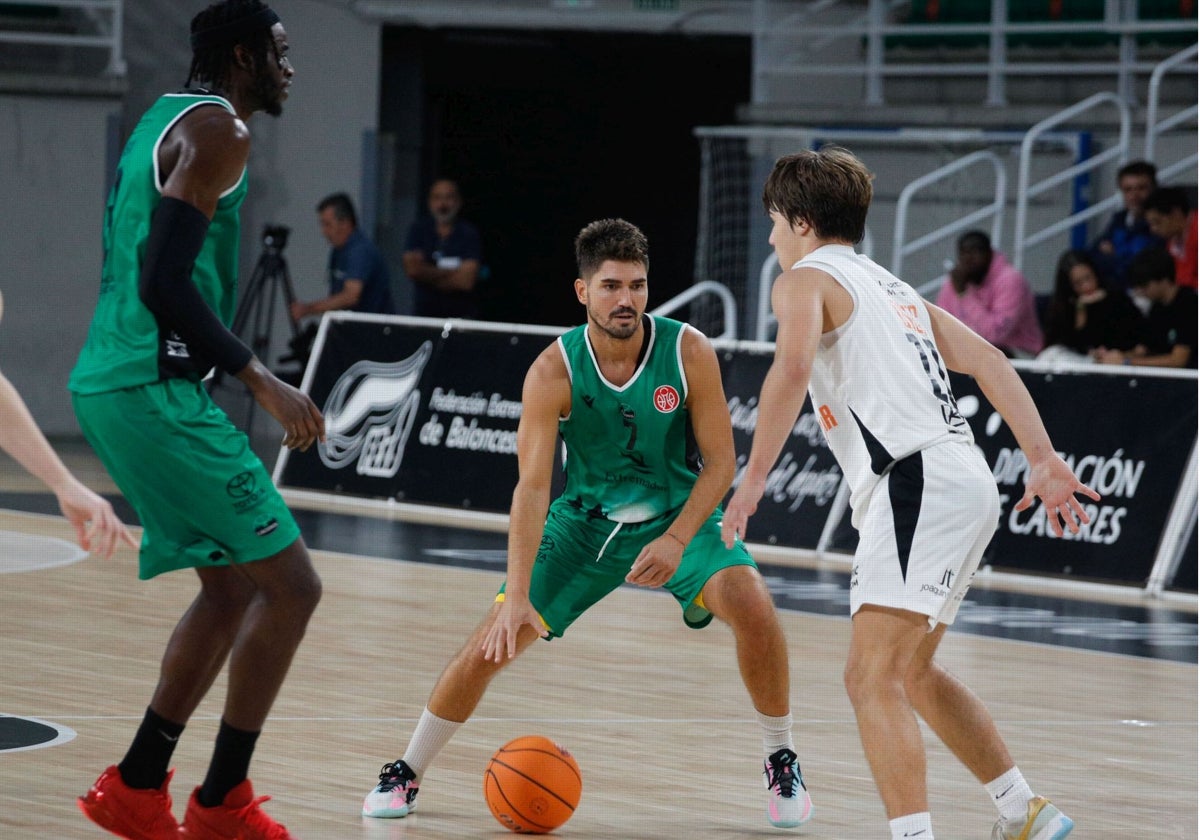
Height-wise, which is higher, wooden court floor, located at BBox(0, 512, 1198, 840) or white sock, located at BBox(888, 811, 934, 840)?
white sock, located at BBox(888, 811, 934, 840)

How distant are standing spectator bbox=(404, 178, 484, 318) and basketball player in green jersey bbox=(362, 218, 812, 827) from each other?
983 cm

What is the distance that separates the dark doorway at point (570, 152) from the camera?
68.9 feet

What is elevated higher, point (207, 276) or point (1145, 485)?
point (207, 276)

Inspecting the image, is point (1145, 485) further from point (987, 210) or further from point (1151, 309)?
point (987, 210)

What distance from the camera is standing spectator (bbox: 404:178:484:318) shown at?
1551 cm

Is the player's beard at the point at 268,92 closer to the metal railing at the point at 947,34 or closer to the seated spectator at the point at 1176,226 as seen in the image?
the seated spectator at the point at 1176,226

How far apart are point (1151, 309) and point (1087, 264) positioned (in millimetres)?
532

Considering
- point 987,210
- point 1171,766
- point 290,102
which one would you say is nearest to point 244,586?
point 1171,766

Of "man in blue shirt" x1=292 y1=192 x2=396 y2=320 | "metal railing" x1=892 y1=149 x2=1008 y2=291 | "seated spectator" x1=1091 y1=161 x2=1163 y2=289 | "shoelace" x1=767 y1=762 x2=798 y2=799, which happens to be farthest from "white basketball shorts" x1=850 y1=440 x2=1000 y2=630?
"man in blue shirt" x1=292 y1=192 x2=396 y2=320

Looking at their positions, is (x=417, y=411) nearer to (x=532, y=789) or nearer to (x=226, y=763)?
(x=532, y=789)

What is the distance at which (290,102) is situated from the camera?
19328mm

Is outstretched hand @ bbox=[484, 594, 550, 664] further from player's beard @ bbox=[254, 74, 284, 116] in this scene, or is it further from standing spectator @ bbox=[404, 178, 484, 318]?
standing spectator @ bbox=[404, 178, 484, 318]

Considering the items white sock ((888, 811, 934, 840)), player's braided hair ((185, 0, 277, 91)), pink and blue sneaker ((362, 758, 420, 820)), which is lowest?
pink and blue sneaker ((362, 758, 420, 820))

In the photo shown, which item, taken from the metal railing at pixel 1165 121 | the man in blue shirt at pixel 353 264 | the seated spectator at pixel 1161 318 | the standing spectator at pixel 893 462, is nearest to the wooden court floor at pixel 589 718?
the standing spectator at pixel 893 462
